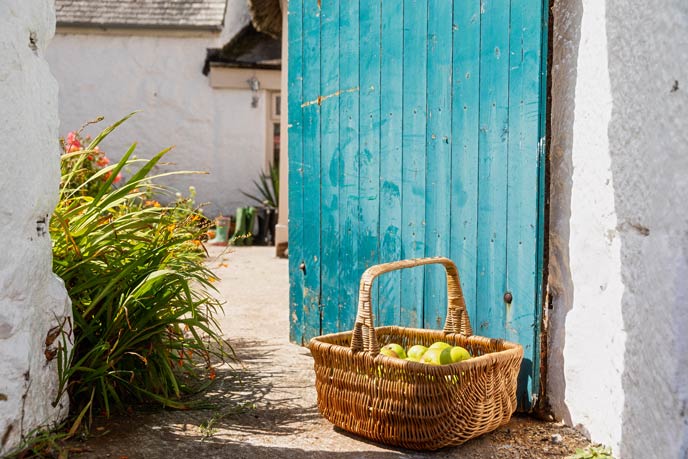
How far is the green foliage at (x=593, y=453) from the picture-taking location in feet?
8.63

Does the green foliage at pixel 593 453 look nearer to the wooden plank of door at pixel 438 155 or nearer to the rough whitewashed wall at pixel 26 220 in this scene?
the wooden plank of door at pixel 438 155

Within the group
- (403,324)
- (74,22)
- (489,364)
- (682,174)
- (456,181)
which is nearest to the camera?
(682,174)

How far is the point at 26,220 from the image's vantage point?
2.53 metres

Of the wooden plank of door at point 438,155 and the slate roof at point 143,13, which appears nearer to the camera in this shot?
the wooden plank of door at point 438,155

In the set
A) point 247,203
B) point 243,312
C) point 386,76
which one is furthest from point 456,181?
point 247,203

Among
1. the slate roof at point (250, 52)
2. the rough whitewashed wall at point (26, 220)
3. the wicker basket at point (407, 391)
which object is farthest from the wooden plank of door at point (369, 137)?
the slate roof at point (250, 52)

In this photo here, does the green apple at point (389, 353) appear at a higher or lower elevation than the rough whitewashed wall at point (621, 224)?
lower

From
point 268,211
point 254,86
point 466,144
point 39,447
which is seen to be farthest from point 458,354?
point 254,86

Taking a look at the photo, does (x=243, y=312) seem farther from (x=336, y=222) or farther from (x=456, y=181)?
(x=456, y=181)

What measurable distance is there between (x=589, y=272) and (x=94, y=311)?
1955 millimetres

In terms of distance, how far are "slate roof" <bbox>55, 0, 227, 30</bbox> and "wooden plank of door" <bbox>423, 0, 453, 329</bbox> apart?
7.57m

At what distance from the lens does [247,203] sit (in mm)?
10867

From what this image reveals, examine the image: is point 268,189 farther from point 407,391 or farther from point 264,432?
point 407,391

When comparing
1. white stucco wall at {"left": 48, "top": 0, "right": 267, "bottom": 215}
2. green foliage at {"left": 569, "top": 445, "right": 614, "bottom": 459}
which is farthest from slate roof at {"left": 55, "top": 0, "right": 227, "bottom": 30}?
green foliage at {"left": 569, "top": 445, "right": 614, "bottom": 459}
